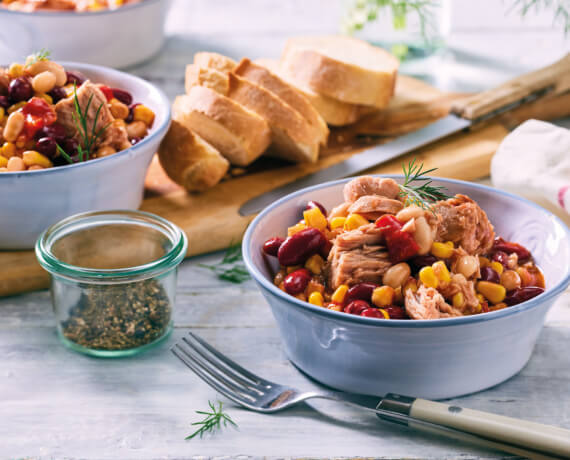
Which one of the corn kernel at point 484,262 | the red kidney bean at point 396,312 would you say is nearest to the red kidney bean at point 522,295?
the corn kernel at point 484,262

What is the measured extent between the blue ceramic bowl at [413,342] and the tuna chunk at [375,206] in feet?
1.25

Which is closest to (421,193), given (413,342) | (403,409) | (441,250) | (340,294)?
(441,250)

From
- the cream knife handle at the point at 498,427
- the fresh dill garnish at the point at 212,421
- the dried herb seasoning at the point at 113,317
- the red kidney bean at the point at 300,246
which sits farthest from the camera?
the dried herb seasoning at the point at 113,317

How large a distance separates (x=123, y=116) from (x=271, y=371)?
4.65 ft

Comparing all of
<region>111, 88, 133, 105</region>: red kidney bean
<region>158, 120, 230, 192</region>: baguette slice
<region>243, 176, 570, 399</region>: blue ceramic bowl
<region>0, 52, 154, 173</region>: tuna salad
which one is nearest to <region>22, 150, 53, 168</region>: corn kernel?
<region>0, 52, 154, 173</region>: tuna salad

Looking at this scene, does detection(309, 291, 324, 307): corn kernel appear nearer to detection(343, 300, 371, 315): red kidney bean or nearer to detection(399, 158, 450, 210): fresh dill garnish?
detection(343, 300, 371, 315): red kidney bean

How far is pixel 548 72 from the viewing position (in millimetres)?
4047

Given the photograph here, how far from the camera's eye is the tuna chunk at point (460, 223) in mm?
2398

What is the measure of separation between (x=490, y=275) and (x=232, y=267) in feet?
3.79

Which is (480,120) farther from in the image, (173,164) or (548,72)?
(173,164)

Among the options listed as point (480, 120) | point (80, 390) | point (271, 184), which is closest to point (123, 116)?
point (271, 184)

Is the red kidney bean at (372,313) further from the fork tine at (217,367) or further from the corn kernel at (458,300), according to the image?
the fork tine at (217,367)

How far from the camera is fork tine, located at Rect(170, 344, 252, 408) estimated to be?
2258 millimetres

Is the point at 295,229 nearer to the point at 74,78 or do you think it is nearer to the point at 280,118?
the point at 280,118
